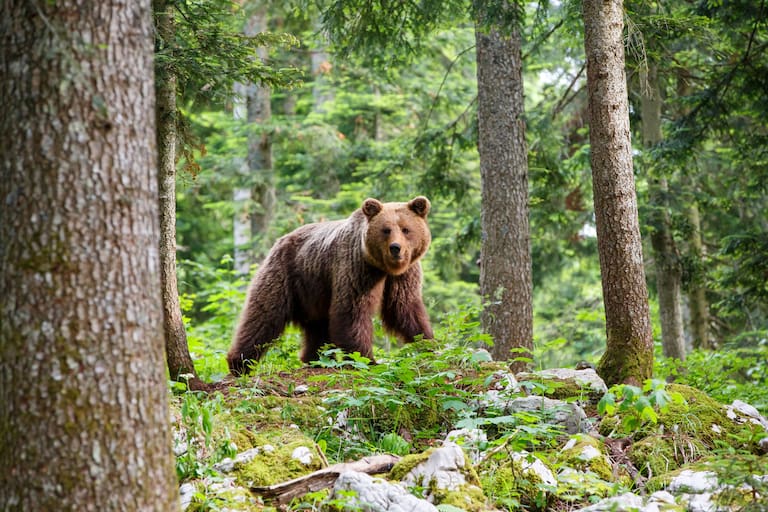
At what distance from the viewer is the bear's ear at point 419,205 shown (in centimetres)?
830

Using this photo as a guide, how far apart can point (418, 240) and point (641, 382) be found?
9.34 ft

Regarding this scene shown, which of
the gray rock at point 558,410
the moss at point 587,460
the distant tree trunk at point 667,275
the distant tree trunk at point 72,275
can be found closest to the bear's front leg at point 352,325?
the gray rock at point 558,410

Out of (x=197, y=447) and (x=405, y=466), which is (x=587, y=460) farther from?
(x=197, y=447)

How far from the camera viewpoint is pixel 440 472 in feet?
14.4

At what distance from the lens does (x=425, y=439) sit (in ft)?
18.6

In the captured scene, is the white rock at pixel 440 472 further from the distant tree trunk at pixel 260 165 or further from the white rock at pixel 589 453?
the distant tree trunk at pixel 260 165

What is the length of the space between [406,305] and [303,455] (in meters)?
3.75

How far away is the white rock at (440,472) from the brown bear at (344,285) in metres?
3.34

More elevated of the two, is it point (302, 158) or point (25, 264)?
point (302, 158)

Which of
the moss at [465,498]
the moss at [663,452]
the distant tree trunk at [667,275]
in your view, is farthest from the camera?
the distant tree trunk at [667,275]

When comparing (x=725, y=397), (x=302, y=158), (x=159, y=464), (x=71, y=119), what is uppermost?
(x=302, y=158)

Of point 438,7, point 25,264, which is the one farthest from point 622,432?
point 438,7

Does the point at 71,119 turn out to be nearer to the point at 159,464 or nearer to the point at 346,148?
the point at 159,464

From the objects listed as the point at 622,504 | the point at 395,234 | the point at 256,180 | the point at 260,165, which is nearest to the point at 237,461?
the point at 622,504
